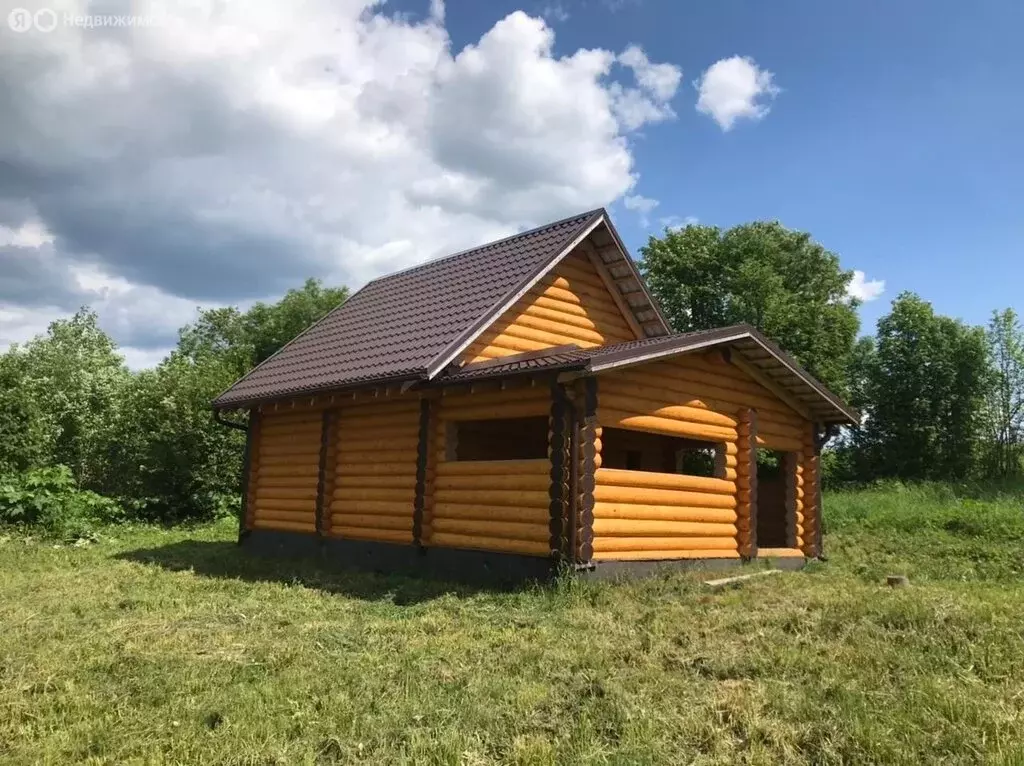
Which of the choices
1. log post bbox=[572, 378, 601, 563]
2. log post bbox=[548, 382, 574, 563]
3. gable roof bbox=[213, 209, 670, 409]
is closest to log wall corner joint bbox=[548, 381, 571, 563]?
log post bbox=[548, 382, 574, 563]

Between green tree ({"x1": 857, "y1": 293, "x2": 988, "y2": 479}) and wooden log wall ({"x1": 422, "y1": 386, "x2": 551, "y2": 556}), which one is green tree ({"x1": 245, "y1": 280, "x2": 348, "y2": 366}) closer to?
green tree ({"x1": 857, "y1": 293, "x2": 988, "y2": 479})

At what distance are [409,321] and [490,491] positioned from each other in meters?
4.14

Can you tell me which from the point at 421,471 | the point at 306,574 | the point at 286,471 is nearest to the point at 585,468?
the point at 421,471

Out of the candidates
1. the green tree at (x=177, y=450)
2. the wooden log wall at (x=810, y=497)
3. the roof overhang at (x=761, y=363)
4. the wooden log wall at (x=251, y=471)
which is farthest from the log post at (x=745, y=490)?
the green tree at (x=177, y=450)

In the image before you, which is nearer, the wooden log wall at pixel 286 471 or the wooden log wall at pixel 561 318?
the wooden log wall at pixel 561 318

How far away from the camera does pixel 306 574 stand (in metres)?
11.6

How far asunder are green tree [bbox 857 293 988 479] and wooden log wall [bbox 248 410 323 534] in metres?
23.3

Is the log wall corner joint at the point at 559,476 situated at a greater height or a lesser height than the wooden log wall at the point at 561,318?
lesser

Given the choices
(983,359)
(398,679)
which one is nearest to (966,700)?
(398,679)

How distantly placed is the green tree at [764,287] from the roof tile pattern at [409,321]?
703 inches

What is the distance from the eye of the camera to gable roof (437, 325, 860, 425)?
371 inches

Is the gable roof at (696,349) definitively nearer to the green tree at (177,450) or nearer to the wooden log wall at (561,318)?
the wooden log wall at (561,318)

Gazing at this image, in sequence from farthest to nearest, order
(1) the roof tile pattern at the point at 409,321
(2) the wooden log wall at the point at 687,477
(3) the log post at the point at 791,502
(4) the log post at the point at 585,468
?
(3) the log post at the point at 791,502, (1) the roof tile pattern at the point at 409,321, (2) the wooden log wall at the point at 687,477, (4) the log post at the point at 585,468

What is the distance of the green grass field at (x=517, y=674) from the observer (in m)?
4.75
